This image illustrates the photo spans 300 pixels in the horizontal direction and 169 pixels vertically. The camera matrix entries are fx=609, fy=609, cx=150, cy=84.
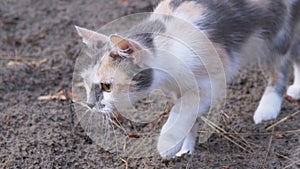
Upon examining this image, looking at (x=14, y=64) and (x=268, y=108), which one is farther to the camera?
(x=14, y=64)

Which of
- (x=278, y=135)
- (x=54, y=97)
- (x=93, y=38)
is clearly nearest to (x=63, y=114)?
(x=54, y=97)

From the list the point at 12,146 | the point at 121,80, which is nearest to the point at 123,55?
the point at 121,80

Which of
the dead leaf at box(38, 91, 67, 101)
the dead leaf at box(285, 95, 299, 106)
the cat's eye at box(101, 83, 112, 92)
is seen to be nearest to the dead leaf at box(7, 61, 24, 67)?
the dead leaf at box(38, 91, 67, 101)

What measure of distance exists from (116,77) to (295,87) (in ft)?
4.81

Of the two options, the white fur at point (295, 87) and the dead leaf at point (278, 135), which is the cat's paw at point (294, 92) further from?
the dead leaf at point (278, 135)

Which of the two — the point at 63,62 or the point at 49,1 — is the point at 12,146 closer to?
the point at 63,62

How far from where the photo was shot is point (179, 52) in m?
→ 2.98

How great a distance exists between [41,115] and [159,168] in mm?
843

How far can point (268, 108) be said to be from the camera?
141 inches

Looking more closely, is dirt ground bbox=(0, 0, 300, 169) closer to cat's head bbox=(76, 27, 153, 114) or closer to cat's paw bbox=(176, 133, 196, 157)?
cat's paw bbox=(176, 133, 196, 157)

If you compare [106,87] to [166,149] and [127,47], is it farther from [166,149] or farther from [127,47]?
[166,149]

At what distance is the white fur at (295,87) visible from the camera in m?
3.81

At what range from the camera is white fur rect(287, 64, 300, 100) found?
381 centimetres

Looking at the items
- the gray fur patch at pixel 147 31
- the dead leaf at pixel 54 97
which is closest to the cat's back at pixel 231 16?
the gray fur patch at pixel 147 31
